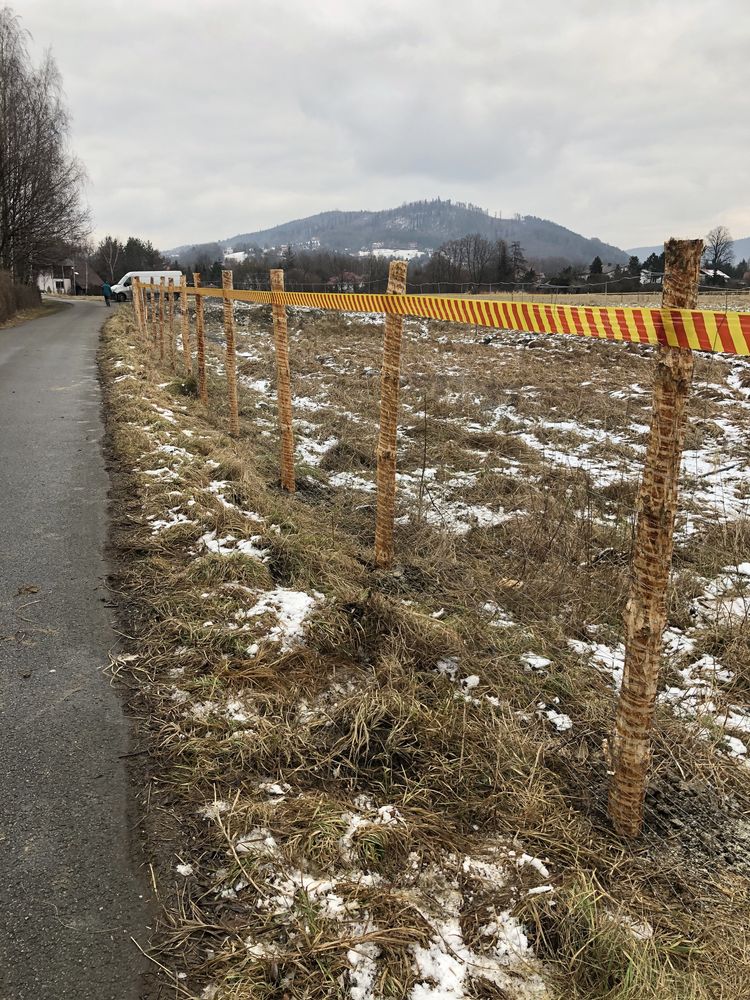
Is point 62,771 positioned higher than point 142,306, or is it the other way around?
point 142,306

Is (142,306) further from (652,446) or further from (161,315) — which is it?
(652,446)

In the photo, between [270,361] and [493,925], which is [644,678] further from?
[270,361]

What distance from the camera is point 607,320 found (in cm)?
257

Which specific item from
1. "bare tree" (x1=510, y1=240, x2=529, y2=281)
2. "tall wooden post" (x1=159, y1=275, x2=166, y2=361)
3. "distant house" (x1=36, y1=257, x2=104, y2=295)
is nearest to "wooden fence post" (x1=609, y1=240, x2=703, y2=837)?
"tall wooden post" (x1=159, y1=275, x2=166, y2=361)

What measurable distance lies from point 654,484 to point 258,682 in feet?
7.07

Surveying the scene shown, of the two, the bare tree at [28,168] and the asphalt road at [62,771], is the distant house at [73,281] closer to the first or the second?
the bare tree at [28,168]

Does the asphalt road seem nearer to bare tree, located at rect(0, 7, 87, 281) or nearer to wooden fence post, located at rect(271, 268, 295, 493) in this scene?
wooden fence post, located at rect(271, 268, 295, 493)

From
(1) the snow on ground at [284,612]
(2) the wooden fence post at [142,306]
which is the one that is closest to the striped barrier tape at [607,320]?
(1) the snow on ground at [284,612]

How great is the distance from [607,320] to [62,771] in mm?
3002

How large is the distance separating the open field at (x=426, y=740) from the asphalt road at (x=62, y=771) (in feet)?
0.51

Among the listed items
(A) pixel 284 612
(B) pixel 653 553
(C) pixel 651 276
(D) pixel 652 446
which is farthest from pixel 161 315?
(B) pixel 653 553

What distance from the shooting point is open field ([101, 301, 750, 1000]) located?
193 cm

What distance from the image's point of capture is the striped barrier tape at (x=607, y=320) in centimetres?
201

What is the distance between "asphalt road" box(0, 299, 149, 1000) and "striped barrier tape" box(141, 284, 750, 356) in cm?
266
